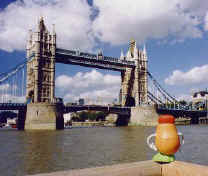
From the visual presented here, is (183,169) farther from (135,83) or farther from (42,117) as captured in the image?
(135,83)

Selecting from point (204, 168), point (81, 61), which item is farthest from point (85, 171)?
point (81, 61)

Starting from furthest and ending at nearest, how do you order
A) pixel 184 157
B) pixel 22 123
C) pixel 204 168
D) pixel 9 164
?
1. pixel 22 123
2. pixel 184 157
3. pixel 9 164
4. pixel 204 168

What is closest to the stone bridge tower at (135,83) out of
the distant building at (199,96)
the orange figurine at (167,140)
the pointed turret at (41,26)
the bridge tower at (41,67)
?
the bridge tower at (41,67)

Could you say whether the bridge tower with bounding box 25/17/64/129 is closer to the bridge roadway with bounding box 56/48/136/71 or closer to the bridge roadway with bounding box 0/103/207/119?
the bridge roadway with bounding box 56/48/136/71

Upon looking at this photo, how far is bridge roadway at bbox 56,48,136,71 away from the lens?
205 ft

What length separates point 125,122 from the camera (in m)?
74.9

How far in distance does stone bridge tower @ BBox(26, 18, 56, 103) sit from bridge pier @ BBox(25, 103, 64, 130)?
23.4 ft

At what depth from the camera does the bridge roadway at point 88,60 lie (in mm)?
62562

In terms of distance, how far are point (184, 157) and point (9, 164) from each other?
9657mm

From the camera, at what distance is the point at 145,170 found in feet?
19.5

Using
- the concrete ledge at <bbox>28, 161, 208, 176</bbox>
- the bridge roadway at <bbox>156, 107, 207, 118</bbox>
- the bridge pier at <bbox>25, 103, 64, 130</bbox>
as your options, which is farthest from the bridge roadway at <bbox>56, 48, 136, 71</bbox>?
the concrete ledge at <bbox>28, 161, 208, 176</bbox>

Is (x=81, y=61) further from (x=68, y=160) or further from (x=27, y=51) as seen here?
(x=68, y=160)

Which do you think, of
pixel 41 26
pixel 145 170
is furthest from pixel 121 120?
pixel 145 170

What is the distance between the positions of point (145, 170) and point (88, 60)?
61030 millimetres
